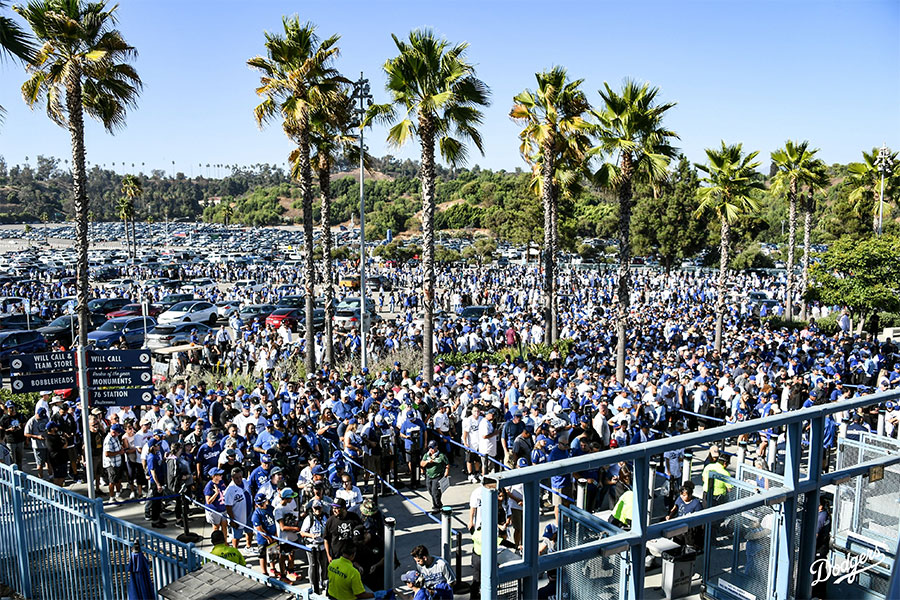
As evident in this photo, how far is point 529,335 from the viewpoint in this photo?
25812 millimetres

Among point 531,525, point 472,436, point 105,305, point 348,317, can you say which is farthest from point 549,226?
point 105,305

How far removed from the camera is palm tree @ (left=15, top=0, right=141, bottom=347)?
51.0 feet

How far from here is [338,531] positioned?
7.60m

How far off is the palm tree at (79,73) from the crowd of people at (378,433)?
15.0 feet

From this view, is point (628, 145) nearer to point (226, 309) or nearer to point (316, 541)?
point (316, 541)

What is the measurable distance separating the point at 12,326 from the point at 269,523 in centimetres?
2830

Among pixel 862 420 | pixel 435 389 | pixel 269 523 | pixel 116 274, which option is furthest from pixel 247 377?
pixel 116 274

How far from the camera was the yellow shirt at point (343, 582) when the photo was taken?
264 inches

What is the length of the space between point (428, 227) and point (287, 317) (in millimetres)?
15271

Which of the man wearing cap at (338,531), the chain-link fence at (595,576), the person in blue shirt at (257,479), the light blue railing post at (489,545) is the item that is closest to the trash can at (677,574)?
the chain-link fence at (595,576)

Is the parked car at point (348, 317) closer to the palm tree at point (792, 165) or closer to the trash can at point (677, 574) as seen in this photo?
the palm tree at point (792, 165)

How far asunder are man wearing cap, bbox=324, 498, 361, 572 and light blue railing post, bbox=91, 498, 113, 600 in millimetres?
2340

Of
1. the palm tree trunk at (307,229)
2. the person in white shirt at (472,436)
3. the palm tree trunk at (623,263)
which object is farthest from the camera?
the palm tree trunk at (307,229)

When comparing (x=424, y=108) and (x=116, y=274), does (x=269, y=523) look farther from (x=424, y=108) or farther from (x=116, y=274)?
(x=116, y=274)
